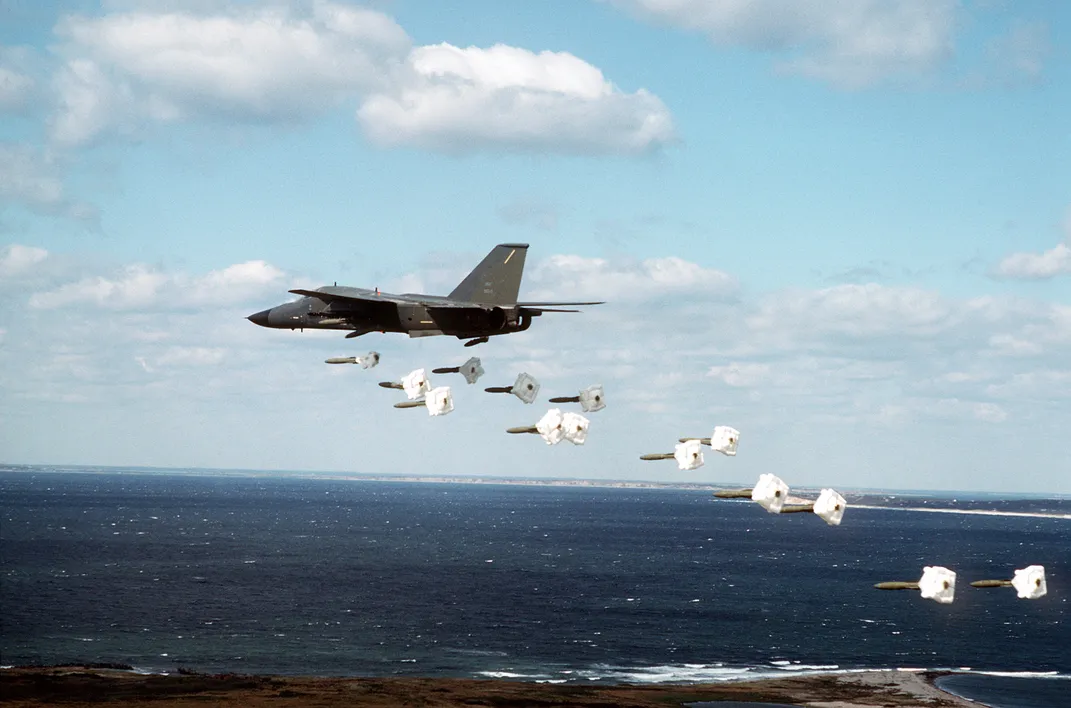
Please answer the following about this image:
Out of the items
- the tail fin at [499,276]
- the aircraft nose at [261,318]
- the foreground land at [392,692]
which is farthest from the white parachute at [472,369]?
the foreground land at [392,692]

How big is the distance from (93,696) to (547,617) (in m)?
84.8

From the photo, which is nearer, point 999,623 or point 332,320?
point 332,320

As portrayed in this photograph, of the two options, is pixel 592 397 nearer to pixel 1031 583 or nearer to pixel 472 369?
pixel 472 369

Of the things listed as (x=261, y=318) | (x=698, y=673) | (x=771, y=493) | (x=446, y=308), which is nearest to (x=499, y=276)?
(x=446, y=308)

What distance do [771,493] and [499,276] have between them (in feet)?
90.6

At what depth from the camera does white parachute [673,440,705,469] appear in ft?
67.4

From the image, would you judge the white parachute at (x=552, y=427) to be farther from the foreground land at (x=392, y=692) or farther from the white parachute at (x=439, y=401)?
the foreground land at (x=392, y=692)

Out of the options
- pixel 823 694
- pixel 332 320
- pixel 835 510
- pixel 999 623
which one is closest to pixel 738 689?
pixel 823 694

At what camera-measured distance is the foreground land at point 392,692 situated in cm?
11069

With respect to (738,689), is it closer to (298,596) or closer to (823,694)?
(823,694)

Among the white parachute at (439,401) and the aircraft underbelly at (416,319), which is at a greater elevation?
the aircraft underbelly at (416,319)

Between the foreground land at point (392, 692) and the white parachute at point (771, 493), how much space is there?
10041 centimetres

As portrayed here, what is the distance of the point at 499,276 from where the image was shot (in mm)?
44406

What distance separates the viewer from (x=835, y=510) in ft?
58.7
